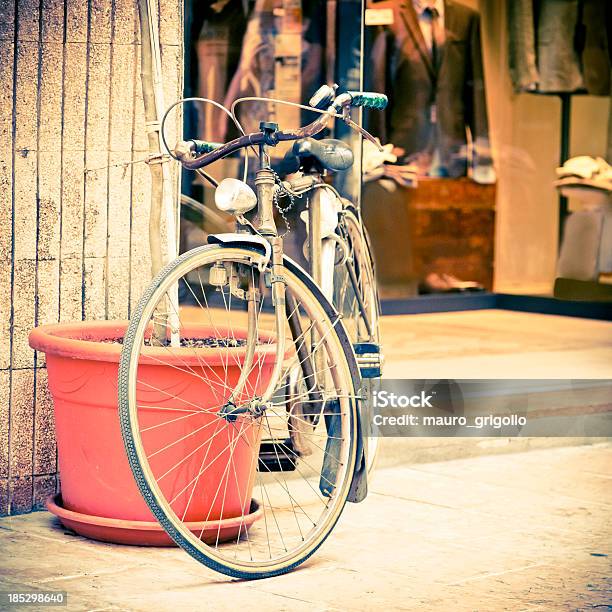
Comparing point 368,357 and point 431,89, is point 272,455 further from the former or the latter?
point 431,89

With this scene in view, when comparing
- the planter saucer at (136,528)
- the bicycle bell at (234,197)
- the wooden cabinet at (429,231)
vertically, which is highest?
the bicycle bell at (234,197)

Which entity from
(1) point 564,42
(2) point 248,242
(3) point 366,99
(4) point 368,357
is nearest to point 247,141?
(2) point 248,242

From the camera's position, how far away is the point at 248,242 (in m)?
3.76

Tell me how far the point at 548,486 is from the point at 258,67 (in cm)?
302

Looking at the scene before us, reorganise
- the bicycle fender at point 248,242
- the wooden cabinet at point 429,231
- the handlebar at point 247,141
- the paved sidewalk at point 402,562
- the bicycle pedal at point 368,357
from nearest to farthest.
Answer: the paved sidewalk at point 402,562, the bicycle fender at point 248,242, the handlebar at point 247,141, the bicycle pedal at point 368,357, the wooden cabinet at point 429,231

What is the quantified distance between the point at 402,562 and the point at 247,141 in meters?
1.31

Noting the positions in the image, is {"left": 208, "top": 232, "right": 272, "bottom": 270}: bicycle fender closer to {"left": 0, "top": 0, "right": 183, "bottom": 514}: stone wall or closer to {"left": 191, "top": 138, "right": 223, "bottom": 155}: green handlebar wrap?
{"left": 191, "top": 138, "right": 223, "bottom": 155}: green handlebar wrap

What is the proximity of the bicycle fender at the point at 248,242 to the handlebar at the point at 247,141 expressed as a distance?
0.25m

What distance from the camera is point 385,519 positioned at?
4.59 meters

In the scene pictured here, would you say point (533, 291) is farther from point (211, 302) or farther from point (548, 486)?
point (548, 486)

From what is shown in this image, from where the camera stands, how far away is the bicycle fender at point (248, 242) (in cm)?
371

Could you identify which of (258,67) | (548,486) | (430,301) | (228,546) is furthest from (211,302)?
(228,546)

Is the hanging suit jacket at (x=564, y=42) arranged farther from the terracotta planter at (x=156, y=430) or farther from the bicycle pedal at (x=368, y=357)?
the terracotta planter at (x=156, y=430)

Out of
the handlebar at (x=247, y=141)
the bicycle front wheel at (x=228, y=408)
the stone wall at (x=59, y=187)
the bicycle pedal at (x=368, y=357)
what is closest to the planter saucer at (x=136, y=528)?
the bicycle front wheel at (x=228, y=408)
